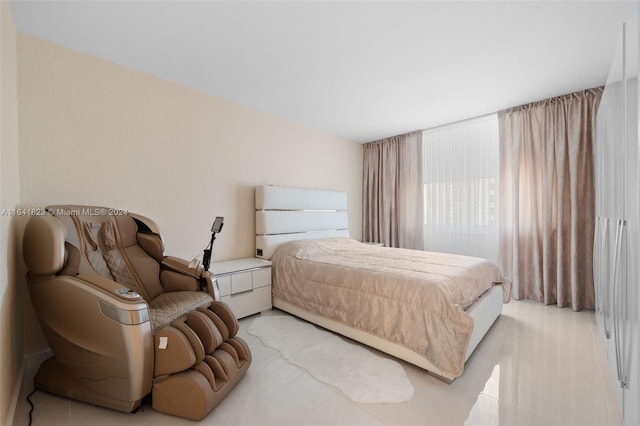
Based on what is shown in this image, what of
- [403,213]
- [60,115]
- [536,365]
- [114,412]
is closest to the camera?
[114,412]

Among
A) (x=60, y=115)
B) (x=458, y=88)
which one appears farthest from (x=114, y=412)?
(x=458, y=88)

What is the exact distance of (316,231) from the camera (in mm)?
4043

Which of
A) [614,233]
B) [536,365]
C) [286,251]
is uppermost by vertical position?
[614,233]

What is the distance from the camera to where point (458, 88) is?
2.94m

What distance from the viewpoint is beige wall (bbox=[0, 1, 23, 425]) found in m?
1.42

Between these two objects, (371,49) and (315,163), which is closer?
(371,49)

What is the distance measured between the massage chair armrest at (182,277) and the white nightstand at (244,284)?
446 mm

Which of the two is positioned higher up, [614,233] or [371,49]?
[371,49]

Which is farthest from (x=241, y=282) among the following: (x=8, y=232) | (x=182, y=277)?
(x=8, y=232)

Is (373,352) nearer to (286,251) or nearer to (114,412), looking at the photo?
(286,251)

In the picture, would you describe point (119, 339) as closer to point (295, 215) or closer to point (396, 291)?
point (396, 291)

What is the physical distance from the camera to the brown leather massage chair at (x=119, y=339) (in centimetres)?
149

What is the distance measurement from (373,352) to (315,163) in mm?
2905

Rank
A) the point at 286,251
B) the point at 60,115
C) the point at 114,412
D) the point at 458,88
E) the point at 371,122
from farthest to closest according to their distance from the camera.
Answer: the point at 371,122, the point at 286,251, the point at 458,88, the point at 60,115, the point at 114,412
